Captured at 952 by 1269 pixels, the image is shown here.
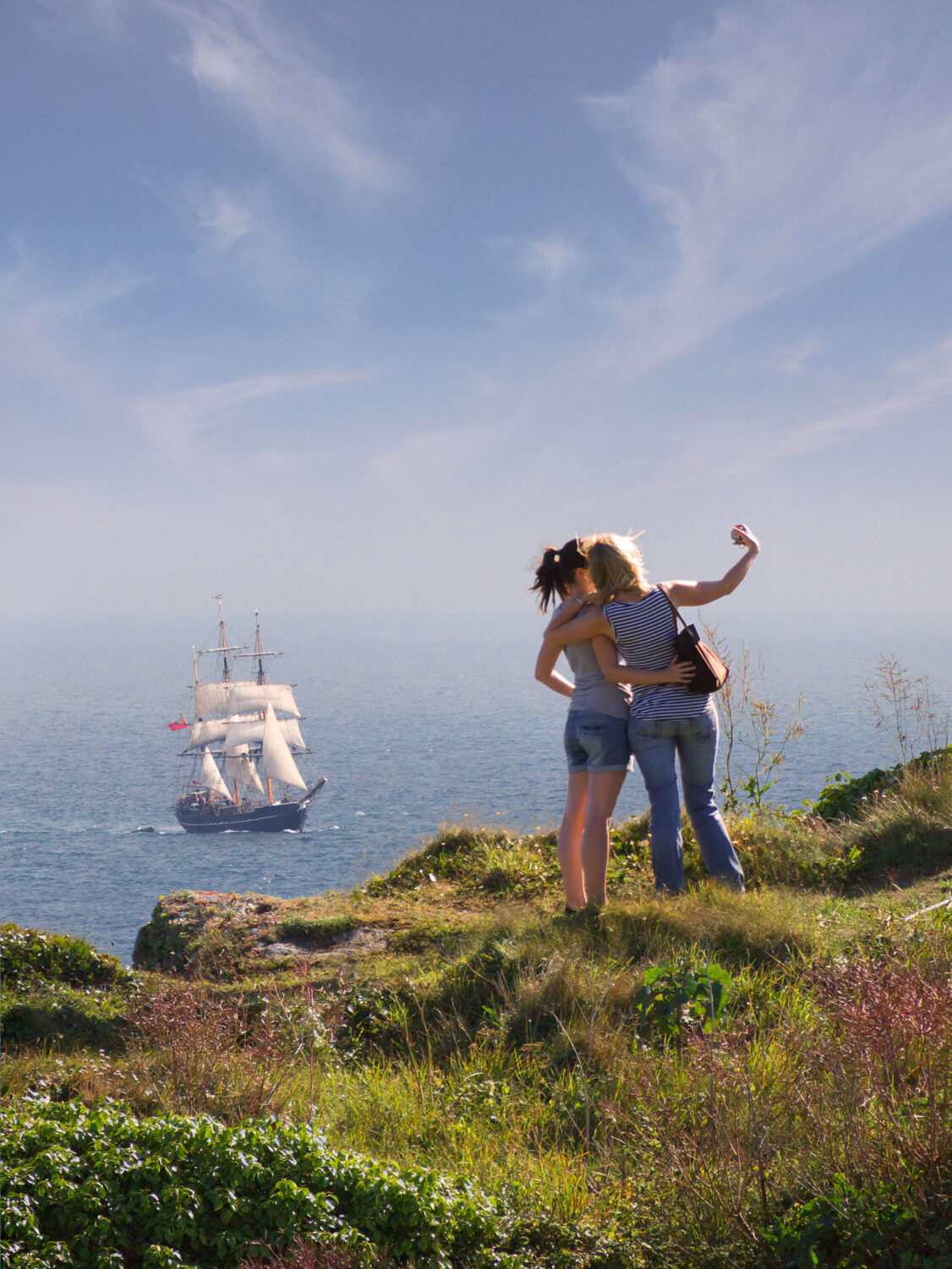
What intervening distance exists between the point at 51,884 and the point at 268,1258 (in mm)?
78842

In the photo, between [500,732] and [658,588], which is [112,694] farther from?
[658,588]

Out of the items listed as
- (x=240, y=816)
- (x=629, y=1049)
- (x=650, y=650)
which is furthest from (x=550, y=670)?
(x=240, y=816)

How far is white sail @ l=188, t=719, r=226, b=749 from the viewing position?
304 feet

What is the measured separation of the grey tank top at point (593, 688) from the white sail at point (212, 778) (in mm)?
95628

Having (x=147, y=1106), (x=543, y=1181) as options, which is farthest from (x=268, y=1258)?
(x=147, y=1106)

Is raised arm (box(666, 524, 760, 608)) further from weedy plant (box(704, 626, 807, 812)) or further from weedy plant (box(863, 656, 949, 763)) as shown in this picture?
weedy plant (box(863, 656, 949, 763))

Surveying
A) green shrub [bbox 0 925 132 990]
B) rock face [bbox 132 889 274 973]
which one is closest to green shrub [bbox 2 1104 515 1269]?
green shrub [bbox 0 925 132 990]

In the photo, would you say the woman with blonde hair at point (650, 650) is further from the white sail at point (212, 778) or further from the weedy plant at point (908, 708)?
the white sail at point (212, 778)

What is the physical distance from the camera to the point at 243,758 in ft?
319

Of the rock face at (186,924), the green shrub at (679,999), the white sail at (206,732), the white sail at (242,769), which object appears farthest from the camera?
the white sail at (242,769)

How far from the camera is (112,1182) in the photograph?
271 cm

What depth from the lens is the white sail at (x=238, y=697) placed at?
311 feet

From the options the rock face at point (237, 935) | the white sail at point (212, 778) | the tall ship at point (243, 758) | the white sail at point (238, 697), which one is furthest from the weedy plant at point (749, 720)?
the white sail at point (212, 778)

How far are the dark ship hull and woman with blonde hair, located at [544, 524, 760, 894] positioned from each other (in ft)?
302
